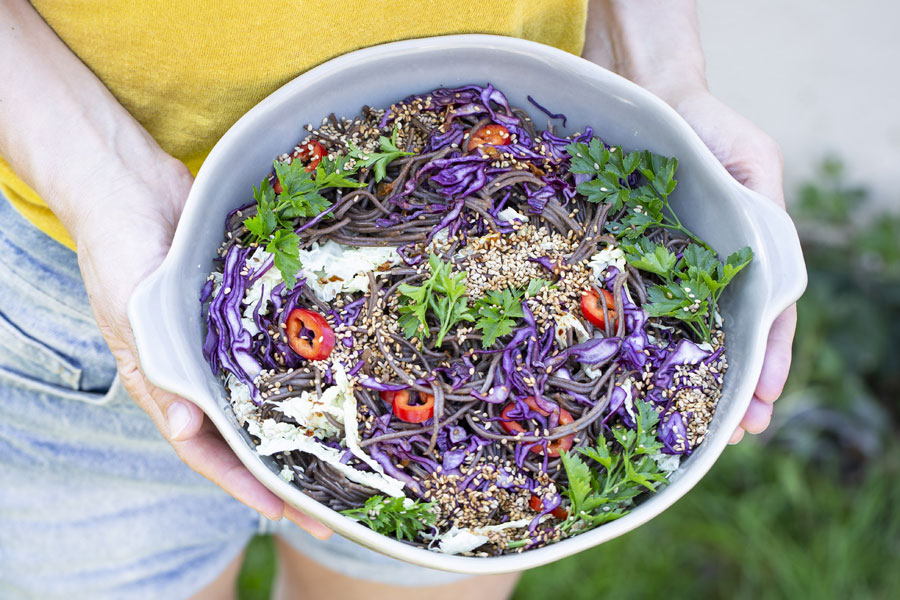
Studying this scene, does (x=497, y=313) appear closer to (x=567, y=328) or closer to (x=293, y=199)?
(x=567, y=328)

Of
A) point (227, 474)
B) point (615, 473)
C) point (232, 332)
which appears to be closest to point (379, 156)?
point (232, 332)

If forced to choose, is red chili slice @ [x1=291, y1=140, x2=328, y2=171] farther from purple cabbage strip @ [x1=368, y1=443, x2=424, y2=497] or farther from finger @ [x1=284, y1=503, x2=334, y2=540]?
finger @ [x1=284, y1=503, x2=334, y2=540]

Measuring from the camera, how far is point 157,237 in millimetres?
2141

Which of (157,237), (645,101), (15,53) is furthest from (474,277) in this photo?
(15,53)

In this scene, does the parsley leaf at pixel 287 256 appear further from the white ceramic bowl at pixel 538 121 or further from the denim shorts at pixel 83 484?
the denim shorts at pixel 83 484

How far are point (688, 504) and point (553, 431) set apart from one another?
2.89m

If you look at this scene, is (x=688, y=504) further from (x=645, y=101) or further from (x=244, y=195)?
(x=244, y=195)

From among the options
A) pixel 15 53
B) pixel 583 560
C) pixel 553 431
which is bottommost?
pixel 583 560

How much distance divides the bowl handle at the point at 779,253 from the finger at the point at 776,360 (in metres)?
0.18

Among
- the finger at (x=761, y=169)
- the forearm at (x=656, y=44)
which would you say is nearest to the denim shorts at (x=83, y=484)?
the finger at (x=761, y=169)

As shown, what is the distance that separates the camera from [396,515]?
6.63ft

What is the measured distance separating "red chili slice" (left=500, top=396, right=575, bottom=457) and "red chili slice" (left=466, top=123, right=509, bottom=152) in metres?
0.73

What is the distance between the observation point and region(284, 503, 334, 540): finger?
2.17 m

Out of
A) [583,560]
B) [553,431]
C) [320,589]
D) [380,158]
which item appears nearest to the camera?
[553,431]
